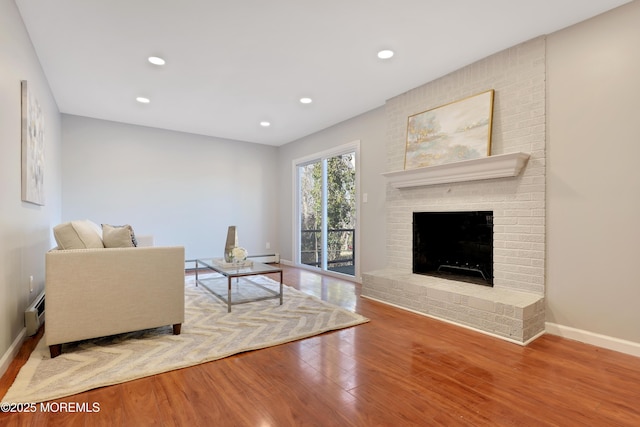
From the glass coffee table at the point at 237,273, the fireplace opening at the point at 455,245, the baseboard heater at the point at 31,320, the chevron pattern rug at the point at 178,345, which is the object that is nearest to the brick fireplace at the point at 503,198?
the fireplace opening at the point at 455,245

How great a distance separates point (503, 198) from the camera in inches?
112

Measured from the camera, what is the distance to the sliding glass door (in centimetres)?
482

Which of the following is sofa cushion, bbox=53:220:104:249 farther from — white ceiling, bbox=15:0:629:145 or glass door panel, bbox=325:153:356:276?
glass door panel, bbox=325:153:356:276

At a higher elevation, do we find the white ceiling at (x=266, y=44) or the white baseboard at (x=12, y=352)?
the white ceiling at (x=266, y=44)

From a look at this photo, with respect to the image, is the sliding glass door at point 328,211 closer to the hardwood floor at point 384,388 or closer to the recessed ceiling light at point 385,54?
the recessed ceiling light at point 385,54

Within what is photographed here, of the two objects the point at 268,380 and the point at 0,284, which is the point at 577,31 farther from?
the point at 0,284

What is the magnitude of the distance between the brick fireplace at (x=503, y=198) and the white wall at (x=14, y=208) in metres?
3.07

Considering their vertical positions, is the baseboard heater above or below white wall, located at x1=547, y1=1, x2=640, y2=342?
below

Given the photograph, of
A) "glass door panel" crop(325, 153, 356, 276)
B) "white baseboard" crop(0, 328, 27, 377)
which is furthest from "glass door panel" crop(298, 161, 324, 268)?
"white baseboard" crop(0, 328, 27, 377)

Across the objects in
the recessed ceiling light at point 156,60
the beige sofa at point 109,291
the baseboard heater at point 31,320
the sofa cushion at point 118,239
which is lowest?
the baseboard heater at point 31,320

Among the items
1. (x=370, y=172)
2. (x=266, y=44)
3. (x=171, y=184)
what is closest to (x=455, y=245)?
(x=370, y=172)

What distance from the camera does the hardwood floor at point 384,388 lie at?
1.49 meters

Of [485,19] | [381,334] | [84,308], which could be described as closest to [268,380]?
[381,334]

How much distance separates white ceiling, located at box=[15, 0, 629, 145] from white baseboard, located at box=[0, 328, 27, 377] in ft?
7.68
